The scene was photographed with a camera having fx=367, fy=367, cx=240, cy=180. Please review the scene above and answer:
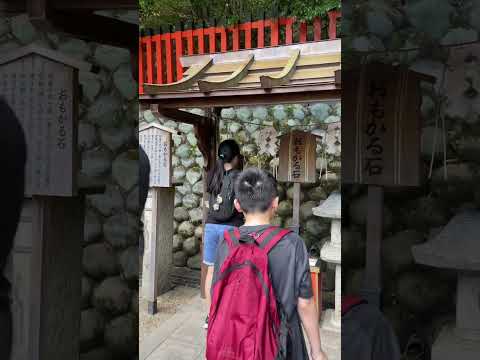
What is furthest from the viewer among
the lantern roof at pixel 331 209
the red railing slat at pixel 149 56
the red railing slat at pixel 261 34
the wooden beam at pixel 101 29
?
the red railing slat at pixel 149 56

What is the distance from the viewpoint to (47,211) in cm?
179

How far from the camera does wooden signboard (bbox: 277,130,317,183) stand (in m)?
4.28

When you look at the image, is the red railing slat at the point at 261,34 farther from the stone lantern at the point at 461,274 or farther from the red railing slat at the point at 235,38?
the stone lantern at the point at 461,274

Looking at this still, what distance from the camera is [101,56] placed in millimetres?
1838

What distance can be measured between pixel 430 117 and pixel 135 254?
1.51m

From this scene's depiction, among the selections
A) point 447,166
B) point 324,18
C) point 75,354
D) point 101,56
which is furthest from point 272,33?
point 75,354

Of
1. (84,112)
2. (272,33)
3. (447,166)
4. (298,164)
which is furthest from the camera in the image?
(272,33)

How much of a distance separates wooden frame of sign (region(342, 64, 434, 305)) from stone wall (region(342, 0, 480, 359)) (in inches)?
1.3

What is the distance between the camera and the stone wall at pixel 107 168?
71.7 inches

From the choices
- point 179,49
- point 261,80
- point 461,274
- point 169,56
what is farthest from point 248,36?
point 461,274

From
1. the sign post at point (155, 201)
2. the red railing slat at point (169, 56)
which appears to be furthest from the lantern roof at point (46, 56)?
the red railing slat at point (169, 56)

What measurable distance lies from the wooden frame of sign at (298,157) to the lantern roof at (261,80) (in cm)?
Result: 76

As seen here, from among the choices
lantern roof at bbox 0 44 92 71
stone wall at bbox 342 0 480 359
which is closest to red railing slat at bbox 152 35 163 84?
lantern roof at bbox 0 44 92 71

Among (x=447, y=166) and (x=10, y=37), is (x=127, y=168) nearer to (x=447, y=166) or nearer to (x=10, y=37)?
(x=10, y=37)
